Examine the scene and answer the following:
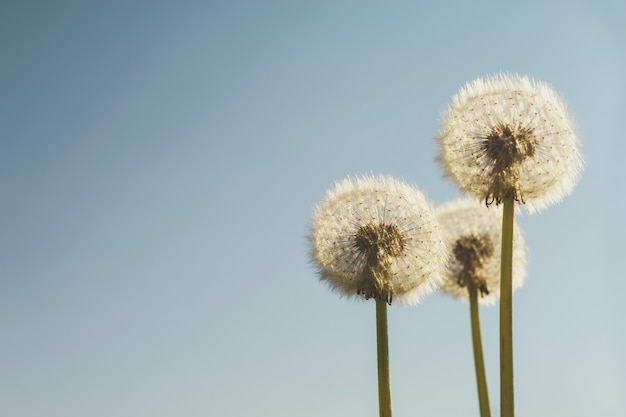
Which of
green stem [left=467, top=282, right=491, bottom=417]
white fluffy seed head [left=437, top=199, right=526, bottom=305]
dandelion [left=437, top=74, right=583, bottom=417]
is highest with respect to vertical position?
dandelion [left=437, top=74, right=583, bottom=417]

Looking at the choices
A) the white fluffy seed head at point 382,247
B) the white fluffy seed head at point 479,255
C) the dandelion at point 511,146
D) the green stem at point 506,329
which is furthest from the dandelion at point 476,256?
the green stem at point 506,329

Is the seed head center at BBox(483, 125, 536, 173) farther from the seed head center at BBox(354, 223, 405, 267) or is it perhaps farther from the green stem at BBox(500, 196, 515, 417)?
the seed head center at BBox(354, 223, 405, 267)

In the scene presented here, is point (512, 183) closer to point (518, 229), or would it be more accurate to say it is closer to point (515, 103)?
point (515, 103)

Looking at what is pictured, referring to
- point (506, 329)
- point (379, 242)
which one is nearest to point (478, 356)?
point (379, 242)

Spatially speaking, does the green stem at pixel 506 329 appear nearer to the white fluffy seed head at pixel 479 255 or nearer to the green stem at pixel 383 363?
the green stem at pixel 383 363

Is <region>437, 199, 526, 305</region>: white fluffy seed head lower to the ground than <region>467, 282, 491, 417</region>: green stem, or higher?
higher

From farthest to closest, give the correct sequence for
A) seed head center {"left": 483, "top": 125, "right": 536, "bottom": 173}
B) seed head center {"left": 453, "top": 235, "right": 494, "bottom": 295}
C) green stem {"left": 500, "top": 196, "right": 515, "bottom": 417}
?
seed head center {"left": 453, "top": 235, "right": 494, "bottom": 295} → seed head center {"left": 483, "top": 125, "right": 536, "bottom": 173} → green stem {"left": 500, "top": 196, "right": 515, "bottom": 417}

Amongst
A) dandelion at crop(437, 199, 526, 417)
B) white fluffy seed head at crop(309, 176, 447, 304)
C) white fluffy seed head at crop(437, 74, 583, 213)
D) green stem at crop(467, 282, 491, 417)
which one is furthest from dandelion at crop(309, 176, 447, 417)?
dandelion at crop(437, 199, 526, 417)
